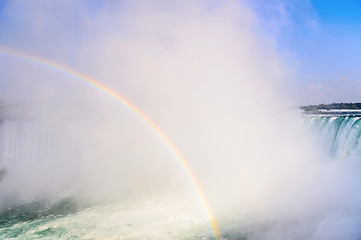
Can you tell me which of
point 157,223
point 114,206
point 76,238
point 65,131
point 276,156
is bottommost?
point 76,238

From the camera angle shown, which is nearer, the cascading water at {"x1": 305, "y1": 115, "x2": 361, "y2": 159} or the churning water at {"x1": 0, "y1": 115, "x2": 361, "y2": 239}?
the churning water at {"x1": 0, "y1": 115, "x2": 361, "y2": 239}

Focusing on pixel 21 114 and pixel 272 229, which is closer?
pixel 272 229

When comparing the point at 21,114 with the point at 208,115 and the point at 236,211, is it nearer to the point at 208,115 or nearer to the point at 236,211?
the point at 208,115

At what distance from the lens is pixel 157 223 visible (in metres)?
7.49

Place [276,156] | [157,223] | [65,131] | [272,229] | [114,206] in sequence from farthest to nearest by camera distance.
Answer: [65,131] < [276,156] < [114,206] < [157,223] < [272,229]

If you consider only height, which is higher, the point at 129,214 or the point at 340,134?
the point at 340,134

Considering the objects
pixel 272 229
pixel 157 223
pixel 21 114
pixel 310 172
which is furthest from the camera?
pixel 21 114

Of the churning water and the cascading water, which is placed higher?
the cascading water

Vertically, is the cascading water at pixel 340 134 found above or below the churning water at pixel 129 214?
above

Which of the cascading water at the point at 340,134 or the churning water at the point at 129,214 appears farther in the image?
the cascading water at the point at 340,134

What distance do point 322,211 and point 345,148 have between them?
571 centimetres

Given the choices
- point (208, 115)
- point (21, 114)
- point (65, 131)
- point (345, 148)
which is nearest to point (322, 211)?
point (345, 148)

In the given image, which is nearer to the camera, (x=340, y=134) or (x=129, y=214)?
(x=129, y=214)

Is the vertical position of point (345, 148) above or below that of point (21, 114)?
below
